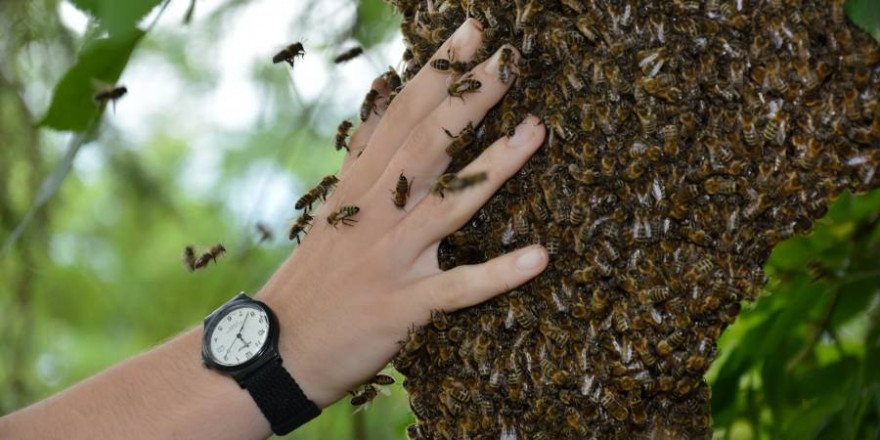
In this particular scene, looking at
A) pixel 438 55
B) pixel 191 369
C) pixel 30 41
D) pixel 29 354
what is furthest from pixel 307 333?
pixel 29 354

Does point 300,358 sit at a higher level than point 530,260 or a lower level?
lower

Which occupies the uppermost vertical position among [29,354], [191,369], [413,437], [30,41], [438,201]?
[30,41]

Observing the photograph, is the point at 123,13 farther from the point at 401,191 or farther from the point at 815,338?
the point at 815,338

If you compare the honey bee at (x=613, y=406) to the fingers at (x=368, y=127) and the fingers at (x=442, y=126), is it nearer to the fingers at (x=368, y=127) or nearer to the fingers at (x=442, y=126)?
the fingers at (x=442, y=126)

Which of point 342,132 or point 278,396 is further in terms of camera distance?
point 342,132

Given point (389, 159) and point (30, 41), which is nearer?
point (389, 159)

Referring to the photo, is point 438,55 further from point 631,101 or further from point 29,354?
point 29,354

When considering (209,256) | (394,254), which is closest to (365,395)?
(394,254)
